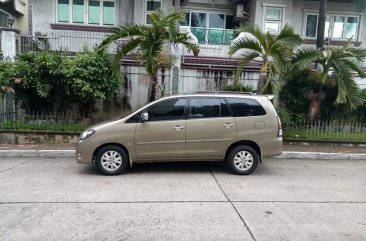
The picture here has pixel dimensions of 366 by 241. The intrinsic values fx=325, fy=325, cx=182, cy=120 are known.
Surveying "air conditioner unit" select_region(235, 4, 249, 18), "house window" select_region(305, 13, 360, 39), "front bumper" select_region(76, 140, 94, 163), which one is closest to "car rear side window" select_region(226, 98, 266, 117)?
"front bumper" select_region(76, 140, 94, 163)

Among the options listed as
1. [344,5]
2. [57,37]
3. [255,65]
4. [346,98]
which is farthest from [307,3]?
[57,37]

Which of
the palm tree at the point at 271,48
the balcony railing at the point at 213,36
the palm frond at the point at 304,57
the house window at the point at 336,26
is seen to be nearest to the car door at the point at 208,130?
the palm tree at the point at 271,48

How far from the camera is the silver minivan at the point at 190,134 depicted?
6.89 m

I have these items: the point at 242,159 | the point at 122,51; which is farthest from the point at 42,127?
the point at 242,159

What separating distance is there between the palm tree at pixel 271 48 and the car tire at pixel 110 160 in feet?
15.2

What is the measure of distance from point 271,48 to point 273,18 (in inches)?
341

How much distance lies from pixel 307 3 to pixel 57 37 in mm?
12983

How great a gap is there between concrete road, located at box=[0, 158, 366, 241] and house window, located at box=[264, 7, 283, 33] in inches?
437

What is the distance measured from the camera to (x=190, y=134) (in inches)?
276

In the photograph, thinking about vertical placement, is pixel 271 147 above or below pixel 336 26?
below

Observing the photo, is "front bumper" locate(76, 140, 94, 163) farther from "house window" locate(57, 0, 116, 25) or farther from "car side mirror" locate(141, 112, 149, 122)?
"house window" locate(57, 0, 116, 25)

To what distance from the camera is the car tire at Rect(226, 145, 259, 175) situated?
7133 mm

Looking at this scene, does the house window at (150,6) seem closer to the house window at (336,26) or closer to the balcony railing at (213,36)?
the balcony railing at (213,36)

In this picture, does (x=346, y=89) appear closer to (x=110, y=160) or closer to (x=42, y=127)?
(x=110, y=160)
